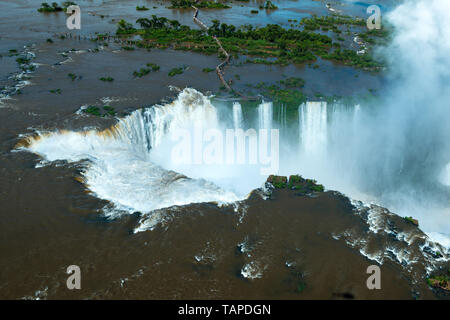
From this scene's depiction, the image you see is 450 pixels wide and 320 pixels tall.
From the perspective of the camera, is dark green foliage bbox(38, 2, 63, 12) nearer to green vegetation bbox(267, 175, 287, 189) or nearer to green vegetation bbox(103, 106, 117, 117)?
green vegetation bbox(103, 106, 117, 117)

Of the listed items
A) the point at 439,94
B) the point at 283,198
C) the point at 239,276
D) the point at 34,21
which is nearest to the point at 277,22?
the point at 439,94

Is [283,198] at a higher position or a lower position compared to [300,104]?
lower

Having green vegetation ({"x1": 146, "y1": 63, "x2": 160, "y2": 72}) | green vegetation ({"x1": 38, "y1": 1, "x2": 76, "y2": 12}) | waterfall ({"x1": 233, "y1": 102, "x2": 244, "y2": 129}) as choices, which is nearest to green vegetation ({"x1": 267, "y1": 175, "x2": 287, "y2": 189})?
waterfall ({"x1": 233, "y1": 102, "x2": 244, "y2": 129})

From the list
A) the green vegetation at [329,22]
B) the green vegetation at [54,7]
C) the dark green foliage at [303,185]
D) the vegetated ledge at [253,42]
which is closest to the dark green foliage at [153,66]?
the vegetated ledge at [253,42]

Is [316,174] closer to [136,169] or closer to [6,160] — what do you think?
[136,169]

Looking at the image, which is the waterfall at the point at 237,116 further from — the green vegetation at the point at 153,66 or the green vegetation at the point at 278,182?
the green vegetation at the point at 153,66

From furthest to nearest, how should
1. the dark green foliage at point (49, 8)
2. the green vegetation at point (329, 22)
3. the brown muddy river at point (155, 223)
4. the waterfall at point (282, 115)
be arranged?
the green vegetation at point (329, 22) → the dark green foliage at point (49, 8) → the waterfall at point (282, 115) → the brown muddy river at point (155, 223)
